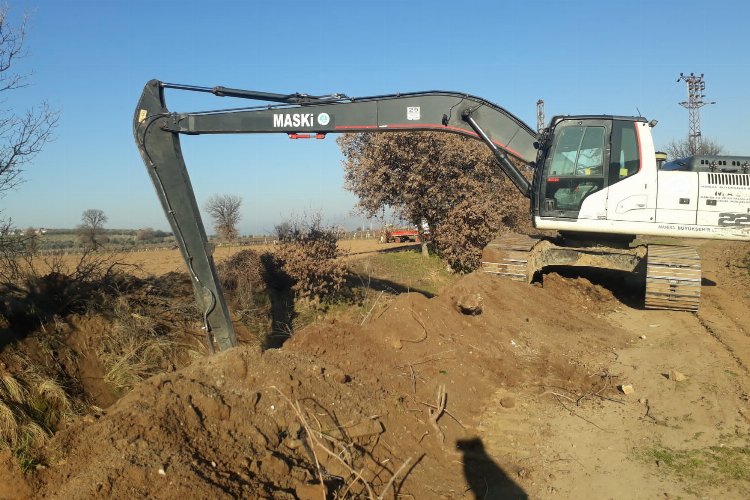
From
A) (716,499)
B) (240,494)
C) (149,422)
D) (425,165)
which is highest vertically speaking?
(425,165)

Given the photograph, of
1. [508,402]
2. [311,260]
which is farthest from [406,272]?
[508,402]

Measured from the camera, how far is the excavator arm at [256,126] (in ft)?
22.4

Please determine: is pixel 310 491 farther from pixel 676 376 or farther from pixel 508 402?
pixel 676 376

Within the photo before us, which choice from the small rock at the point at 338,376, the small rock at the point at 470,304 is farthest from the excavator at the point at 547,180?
the small rock at the point at 470,304

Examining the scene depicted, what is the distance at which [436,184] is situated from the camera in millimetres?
19359

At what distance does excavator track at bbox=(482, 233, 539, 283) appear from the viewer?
11.8m

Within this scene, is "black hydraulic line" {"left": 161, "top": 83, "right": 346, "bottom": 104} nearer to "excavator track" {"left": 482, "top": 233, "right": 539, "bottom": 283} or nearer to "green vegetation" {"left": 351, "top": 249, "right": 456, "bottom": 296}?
"excavator track" {"left": 482, "top": 233, "right": 539, "bottom": 283}

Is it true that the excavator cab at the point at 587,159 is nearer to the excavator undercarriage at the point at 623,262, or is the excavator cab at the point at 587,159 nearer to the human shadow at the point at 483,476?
the excavator undercarriage at the point at 623,262

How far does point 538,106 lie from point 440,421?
1480 inches

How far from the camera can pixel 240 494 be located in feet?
13.1

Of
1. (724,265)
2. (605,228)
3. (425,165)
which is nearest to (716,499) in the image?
(605,228)

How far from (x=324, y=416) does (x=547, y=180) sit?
668 centimetres

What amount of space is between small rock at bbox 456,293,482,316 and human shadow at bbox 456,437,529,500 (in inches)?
133

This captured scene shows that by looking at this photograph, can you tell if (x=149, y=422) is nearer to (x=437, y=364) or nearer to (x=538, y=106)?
(x=437, y=364)
